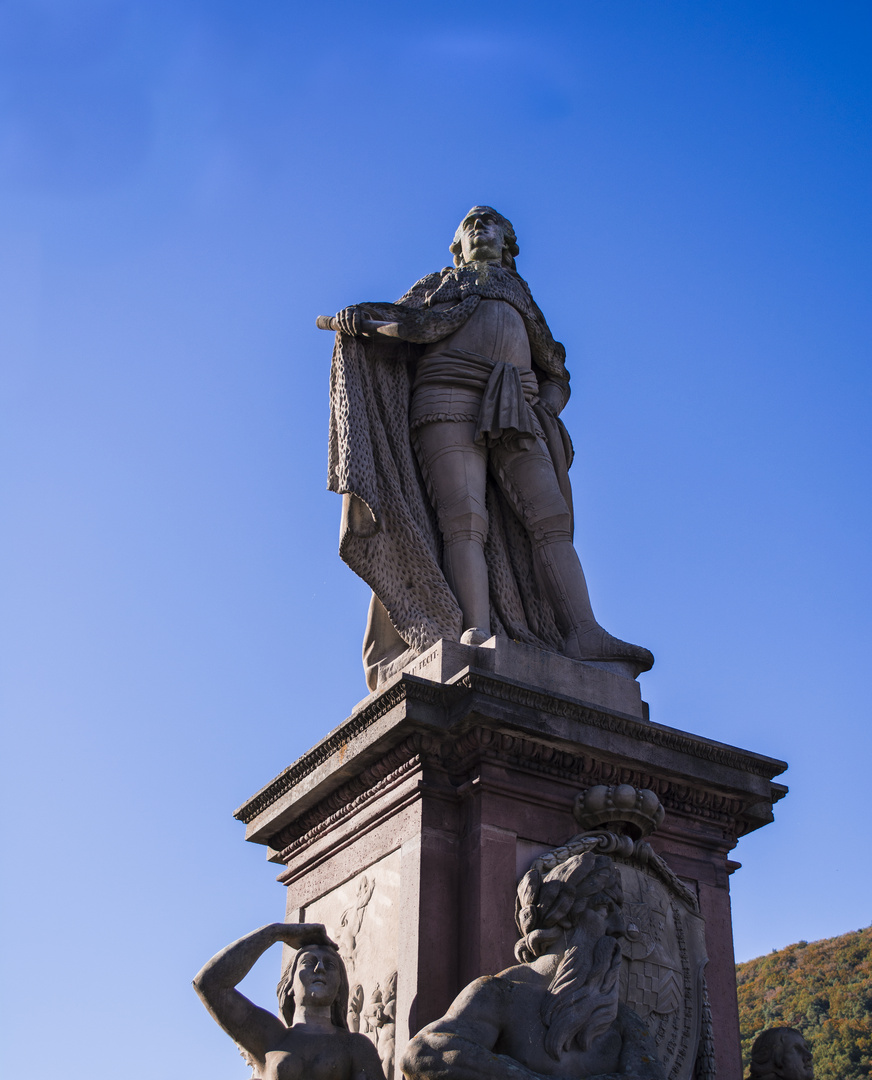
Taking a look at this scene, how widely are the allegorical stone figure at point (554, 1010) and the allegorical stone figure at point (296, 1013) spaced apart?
0.75 m

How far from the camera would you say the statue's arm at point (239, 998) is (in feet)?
19.6

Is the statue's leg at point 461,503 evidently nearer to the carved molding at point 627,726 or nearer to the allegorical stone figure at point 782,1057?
the carved molding at point 627,726

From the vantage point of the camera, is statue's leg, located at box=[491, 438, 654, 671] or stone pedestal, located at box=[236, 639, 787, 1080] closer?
stone pedestal, located at box=[236, 639, 787, 1080]

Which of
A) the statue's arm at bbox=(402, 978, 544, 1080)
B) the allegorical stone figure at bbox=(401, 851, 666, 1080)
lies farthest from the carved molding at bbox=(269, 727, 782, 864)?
the statue's arm at bbox=(402, 978, 544, 1080)

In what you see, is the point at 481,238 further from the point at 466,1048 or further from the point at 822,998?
the point at 822,998

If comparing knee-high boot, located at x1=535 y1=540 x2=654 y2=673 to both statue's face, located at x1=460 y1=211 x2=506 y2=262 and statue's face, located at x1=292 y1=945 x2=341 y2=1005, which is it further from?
statue's face, located at x1=292 y1=945 x2=341 y2=1005

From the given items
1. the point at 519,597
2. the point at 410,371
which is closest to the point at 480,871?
the point at 519,597

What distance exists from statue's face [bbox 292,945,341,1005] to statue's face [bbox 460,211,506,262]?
543 centimetres

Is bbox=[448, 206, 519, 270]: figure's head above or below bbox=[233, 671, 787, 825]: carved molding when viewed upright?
above

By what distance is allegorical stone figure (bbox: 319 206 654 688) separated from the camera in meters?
8.30

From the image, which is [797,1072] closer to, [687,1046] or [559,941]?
[687,1046]

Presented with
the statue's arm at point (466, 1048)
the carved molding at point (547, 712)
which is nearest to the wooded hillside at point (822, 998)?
the carved molding at point (547, 712)

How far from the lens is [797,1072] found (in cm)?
684

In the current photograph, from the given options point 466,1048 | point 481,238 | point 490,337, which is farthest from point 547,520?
point 466,1048
